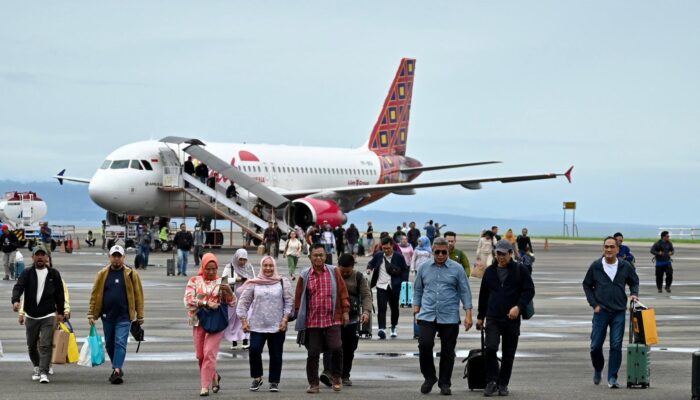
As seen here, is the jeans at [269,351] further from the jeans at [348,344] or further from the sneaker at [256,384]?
the jeans at [348,344]

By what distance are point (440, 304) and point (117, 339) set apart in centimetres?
334

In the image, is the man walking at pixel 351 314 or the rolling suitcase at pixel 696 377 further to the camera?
the man walking at pixel 351 314

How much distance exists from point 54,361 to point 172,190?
1404 inches

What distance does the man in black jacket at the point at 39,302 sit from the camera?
14.0 m

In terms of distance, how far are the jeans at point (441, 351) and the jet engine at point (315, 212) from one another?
37.4 m

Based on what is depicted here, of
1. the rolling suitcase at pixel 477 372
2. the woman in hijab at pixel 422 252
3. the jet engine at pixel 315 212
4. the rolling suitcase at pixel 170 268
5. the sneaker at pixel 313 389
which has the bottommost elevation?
the sneaker at pixel 313 389

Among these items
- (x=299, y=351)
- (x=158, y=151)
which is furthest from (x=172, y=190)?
(x=299, y=351)

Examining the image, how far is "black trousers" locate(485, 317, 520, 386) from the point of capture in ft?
42.8

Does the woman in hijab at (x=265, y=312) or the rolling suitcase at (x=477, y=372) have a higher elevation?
the woman in hijab at (x=265, y=312)

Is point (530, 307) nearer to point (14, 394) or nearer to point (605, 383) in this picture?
point (605, 383)

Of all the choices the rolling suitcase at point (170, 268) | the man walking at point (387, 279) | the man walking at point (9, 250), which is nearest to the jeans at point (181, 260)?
the rolling suitcase at point (170, 268)

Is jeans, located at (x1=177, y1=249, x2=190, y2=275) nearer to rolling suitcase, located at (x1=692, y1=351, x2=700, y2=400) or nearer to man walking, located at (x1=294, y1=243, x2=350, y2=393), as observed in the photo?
man walking, located at (x1=294, y1=243, x2=350, y2=393)

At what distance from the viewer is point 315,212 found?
50906 millimetres

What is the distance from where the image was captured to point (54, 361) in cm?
1379
